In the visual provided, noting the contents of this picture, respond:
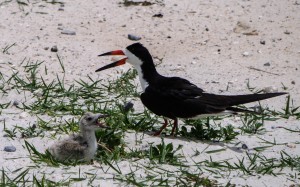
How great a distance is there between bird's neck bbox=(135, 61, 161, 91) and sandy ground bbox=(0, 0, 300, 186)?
109 cm

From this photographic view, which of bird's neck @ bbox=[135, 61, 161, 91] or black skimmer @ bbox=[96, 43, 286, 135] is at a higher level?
bird's neck @ bbox=[135, 61, 161, 91]

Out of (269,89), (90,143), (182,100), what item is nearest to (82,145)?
(90,143)

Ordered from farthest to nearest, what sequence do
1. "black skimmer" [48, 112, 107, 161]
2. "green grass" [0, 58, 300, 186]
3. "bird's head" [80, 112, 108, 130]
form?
1. "bird's head" [80, 112, 108, 130]
2. "black skimmer" [48, 112, 107, 161]
3. "green grass" [0, 58, 300, 186]

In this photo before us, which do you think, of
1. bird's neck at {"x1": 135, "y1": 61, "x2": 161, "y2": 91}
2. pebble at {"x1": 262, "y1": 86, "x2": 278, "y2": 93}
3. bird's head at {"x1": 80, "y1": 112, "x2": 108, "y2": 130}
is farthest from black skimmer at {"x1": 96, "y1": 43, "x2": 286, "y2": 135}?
pebble at {"x1": 262, "y1": 86, "x2": 278, "y2": 93}

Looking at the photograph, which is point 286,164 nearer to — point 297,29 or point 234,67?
point 234,67

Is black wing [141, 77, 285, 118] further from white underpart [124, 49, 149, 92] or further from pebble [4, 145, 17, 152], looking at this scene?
pebble [4, 145, 17, 152]

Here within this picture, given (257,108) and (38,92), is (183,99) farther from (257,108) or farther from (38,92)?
(38,92)

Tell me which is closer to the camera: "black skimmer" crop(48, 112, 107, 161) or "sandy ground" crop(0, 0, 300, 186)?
"black skimmer" crop(48, 112, 107, 161)

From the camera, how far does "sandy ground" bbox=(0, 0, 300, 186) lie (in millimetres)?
7633

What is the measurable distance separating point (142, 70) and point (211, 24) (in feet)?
7.69

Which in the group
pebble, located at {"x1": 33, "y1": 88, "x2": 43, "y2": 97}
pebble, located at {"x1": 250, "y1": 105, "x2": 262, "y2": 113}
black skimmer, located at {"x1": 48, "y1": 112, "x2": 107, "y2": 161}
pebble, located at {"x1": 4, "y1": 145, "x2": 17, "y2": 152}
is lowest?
pebble, located at {"x1": 33, "y1": 88, "x2": 43, "y2": 97}

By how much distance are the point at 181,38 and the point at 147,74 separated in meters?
1.97

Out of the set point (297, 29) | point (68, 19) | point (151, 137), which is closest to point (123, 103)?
point (151, 137)

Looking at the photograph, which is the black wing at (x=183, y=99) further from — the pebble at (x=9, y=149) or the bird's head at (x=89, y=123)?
the pebble at (x=9, y=149)
